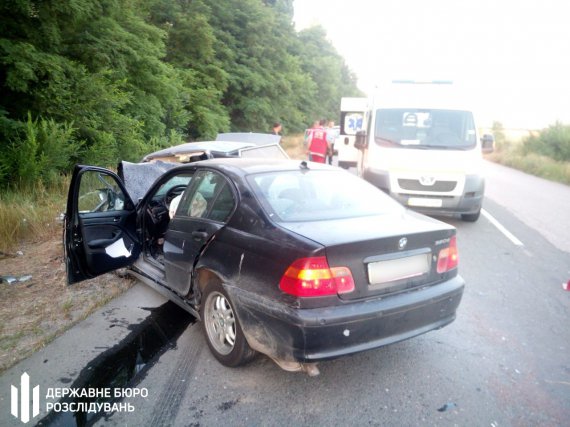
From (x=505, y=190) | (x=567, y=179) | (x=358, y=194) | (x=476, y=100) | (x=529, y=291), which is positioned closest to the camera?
(x=358, y=194)

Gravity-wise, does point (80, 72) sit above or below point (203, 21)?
below

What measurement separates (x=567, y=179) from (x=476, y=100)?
10.4m

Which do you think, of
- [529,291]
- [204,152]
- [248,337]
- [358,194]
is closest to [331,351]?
[248,337]

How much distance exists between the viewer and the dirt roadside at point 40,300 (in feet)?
12.5

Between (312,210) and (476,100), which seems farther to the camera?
(476,100)

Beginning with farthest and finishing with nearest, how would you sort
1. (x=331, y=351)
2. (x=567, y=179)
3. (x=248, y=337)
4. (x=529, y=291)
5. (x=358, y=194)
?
(x=567, y=179)
(x=529, y=291)
(x=358, y=194)
(x=248, y=337)
(x=331, y=351)

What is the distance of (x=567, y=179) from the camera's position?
1706 cm

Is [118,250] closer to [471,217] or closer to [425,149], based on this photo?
[425,149]

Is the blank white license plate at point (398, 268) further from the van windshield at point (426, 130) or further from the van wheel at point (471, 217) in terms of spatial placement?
the van wheel at point (471, 217)

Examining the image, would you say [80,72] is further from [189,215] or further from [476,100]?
[476,100]

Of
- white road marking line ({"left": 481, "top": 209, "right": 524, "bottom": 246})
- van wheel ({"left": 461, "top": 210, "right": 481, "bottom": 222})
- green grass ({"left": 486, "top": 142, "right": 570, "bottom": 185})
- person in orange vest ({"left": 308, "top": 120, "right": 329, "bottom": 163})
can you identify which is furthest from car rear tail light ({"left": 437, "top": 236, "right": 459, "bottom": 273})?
green grass ({"left": 486, "top": 142, "right": 570, "bottom": 185})

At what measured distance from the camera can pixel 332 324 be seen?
9.02 ft

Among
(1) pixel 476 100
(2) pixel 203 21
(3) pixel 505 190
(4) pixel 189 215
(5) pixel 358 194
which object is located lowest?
A: (3) pixel 505 190

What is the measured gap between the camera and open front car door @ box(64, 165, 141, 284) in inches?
162
